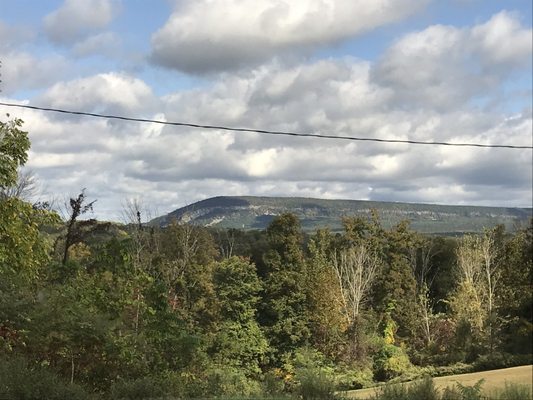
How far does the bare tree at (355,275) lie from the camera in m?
40.3

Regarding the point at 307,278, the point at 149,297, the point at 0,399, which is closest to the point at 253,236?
the point at 307,278

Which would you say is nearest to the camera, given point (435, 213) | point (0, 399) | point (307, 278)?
point (0, 399)

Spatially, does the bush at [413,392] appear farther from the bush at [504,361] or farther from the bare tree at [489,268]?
the bare tree at [489,268]

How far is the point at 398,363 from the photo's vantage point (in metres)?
33.4

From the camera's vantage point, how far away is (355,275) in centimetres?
4119

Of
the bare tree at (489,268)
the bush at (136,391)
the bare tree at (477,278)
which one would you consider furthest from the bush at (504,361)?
the bare tree at (489,268)

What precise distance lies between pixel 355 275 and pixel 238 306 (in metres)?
11.8

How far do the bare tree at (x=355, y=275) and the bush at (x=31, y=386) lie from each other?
30905 mm

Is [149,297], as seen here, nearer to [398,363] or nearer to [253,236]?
[398,363]

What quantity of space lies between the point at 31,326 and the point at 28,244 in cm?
187

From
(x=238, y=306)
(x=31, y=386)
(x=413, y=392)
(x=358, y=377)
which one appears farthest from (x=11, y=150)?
(x=358, y=377)

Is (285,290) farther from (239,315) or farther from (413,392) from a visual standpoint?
(413,392)

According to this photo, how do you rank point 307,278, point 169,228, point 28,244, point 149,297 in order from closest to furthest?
point 28,244 → point 149,297 → point 307,278 → point 169,228

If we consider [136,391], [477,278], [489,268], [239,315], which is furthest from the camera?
[477,278]
